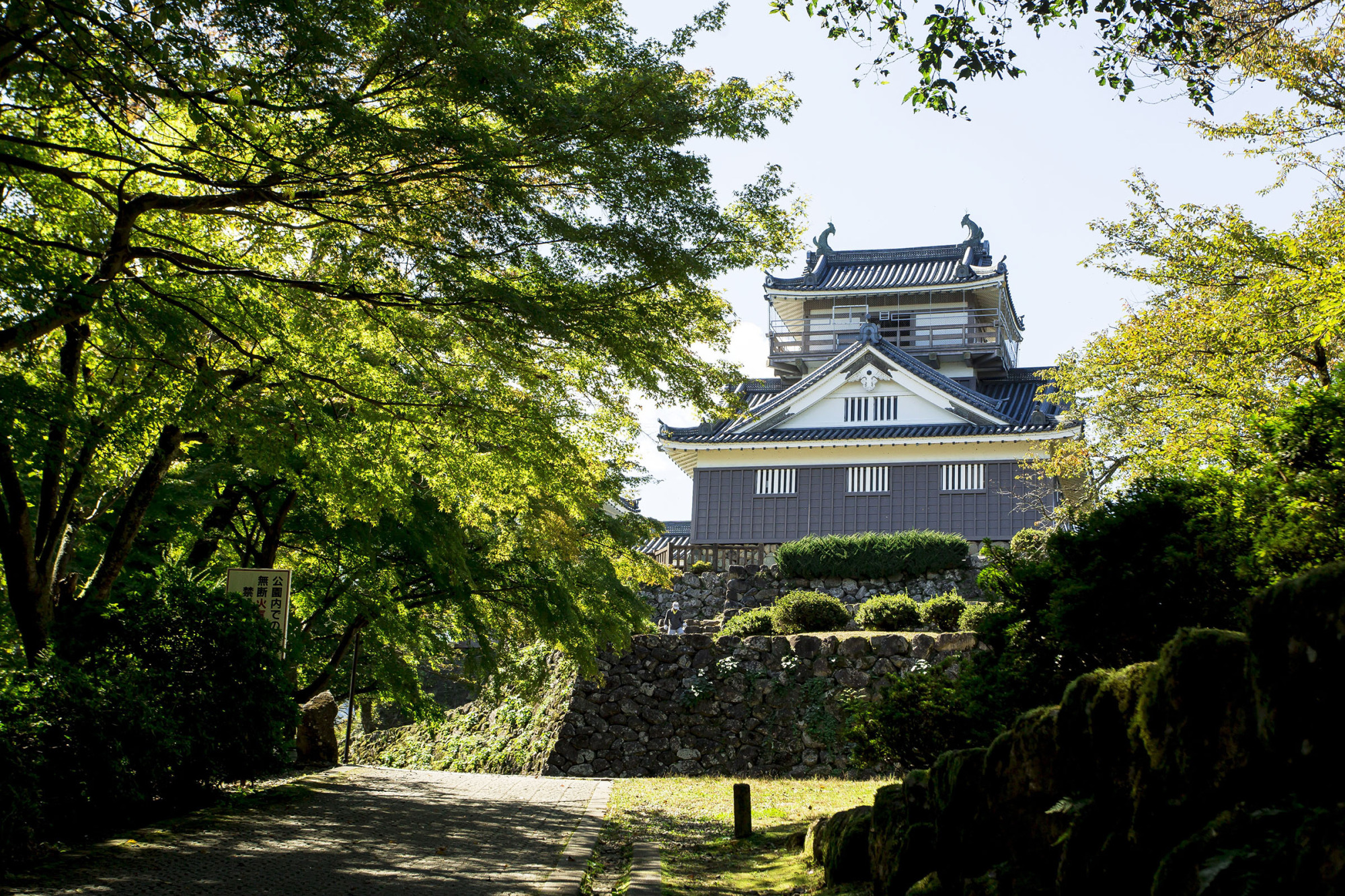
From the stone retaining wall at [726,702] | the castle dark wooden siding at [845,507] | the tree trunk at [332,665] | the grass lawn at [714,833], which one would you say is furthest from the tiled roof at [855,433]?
the tree trunk at [332,665]

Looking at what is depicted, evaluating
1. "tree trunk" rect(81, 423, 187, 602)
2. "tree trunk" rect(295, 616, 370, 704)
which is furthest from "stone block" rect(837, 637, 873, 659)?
"tree trunk" rect(81, 423, 187, 602)

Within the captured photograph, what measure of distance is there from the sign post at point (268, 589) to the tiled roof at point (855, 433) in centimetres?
1823

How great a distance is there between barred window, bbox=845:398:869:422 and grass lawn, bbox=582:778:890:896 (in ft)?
52.6

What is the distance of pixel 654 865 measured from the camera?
8.37 metres

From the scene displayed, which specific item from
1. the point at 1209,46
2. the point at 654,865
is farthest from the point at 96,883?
the point at 1209,46

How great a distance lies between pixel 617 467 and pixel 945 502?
17035mm

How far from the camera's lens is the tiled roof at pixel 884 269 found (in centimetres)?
3828

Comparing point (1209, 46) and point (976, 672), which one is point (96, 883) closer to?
point (976, 672)

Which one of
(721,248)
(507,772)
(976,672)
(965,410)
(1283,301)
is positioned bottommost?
(507,772)

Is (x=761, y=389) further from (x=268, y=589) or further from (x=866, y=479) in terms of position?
(x=268, y=589)

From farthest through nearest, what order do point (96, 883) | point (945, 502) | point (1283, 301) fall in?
point (945, 502)
point (1283, 301)
point (96, 883)

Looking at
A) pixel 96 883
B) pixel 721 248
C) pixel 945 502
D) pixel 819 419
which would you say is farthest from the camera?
pixel 819 419

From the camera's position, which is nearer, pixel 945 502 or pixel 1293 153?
pixel 1293 153

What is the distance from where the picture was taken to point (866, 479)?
30.0 meters
